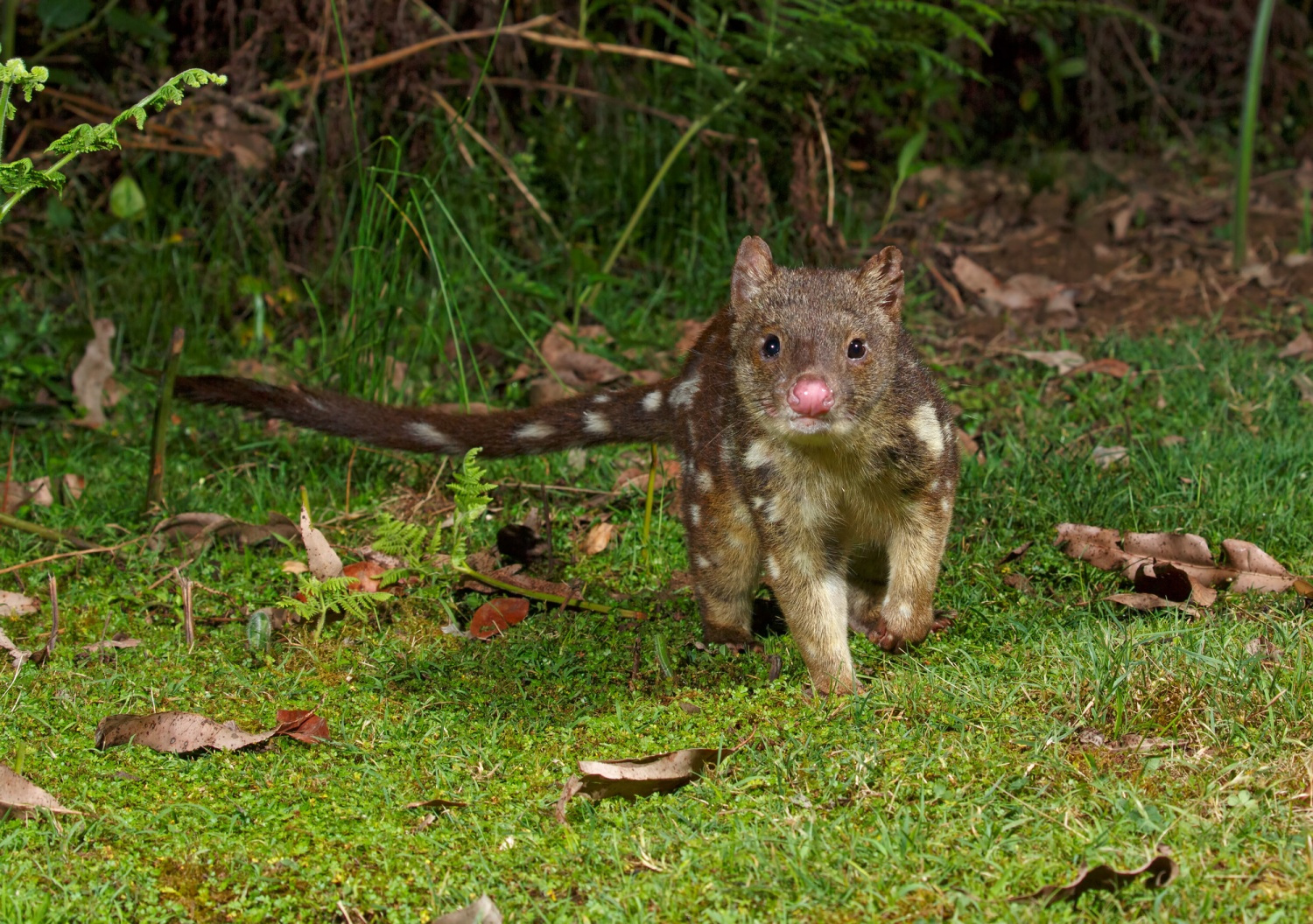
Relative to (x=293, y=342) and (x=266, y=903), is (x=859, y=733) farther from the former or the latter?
(x=293, y=342)

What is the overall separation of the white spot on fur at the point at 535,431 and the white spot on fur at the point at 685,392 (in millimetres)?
392

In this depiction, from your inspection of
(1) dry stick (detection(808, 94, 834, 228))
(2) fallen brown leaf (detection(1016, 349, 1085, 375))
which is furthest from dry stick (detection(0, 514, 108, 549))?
(2) fallen brown leaf (detection(1016, 349, 1085, 375))

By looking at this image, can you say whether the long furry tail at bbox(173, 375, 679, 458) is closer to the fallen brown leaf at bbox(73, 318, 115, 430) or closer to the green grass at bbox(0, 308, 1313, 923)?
the green grass at bbox(0, 308, 1313, 923)

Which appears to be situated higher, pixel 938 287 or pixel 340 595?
pixel 938 287

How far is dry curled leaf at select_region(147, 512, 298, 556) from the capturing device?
456cm

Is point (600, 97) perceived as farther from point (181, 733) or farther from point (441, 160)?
point (181, 733)

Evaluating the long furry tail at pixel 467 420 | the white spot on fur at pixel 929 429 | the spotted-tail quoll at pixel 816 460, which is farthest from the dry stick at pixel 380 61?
the white spot on fur at pixel 929 429

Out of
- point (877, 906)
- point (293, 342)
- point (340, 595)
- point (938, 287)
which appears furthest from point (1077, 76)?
point (877, 906)

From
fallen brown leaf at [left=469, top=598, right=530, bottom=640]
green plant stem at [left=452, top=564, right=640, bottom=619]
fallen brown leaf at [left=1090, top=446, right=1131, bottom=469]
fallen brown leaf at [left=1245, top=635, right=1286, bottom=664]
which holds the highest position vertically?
fallen brown leaf at [left=1245, top=635, right=1286, bottom=664]

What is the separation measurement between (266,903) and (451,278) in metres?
3.64

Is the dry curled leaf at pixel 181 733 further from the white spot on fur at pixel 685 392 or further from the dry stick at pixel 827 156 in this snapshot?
the dry stick at pixel 827 156

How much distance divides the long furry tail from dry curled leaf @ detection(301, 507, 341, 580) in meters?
0.35

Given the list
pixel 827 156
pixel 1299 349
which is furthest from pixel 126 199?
pixel 1299 349

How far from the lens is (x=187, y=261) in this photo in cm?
632
